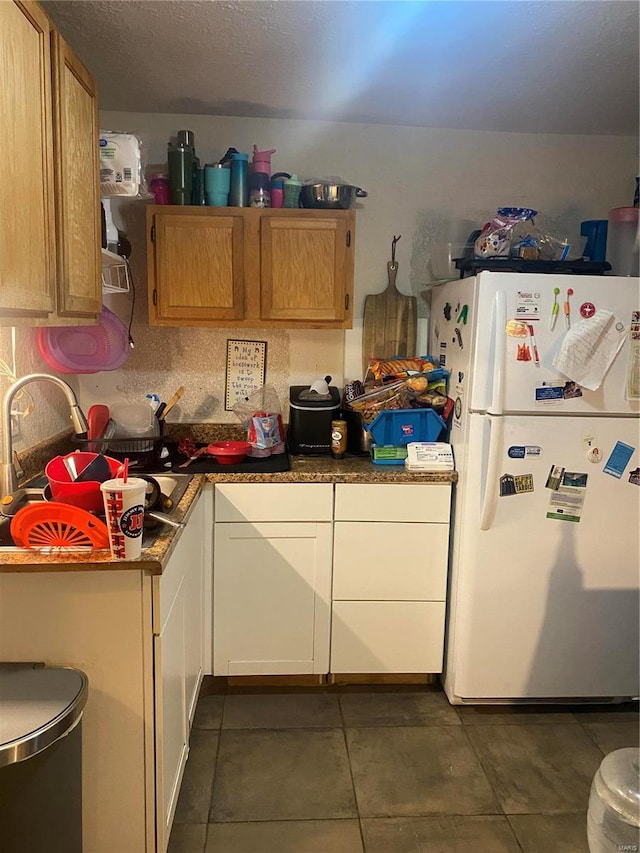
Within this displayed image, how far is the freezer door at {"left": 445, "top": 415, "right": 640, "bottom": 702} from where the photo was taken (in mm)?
2279

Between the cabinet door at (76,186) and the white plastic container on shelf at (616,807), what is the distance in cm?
159

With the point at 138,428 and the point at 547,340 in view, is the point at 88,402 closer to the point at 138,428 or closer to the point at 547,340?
the point at 138,428

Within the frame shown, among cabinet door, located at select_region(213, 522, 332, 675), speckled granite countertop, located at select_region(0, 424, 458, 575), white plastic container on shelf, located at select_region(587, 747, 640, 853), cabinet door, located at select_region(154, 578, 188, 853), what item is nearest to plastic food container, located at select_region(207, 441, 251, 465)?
speckled granite countertop, located at select_region(0, 424, 458, 575)

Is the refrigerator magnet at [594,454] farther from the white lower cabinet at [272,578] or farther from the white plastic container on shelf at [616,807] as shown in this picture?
the white plastic container on shelf at [616,807]

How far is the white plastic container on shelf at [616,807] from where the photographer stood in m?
0.96

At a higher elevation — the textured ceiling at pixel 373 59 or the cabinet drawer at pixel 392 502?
the textured ceiling at pixel 373 59

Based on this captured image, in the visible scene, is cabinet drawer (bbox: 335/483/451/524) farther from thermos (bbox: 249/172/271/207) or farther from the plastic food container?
thermos (bbox: 249/172/271/207)

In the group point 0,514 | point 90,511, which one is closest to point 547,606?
point 90,511

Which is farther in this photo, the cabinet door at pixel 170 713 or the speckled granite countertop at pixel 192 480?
the cabinet door at pixel 170 713

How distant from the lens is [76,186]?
1794 mm

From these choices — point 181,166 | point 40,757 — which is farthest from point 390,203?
point 40,757

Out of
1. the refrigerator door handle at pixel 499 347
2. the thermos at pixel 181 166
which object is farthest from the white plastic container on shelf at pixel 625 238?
the thermos at pixel 181 166

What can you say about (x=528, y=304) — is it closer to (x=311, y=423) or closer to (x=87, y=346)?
(x=311, y=423)

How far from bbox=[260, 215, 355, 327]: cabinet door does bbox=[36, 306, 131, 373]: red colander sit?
60 cm
